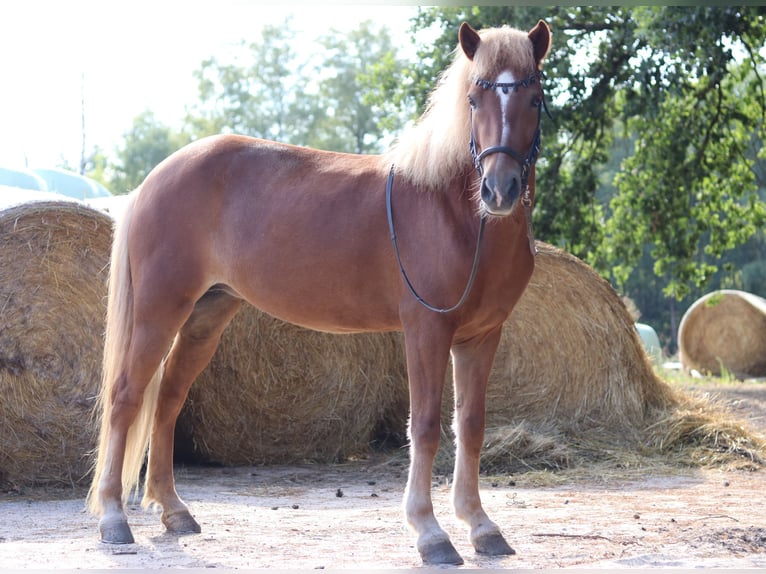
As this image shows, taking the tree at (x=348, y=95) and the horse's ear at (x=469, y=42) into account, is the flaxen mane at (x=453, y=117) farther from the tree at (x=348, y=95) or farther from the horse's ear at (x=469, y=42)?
the tree at (x=348, y=95)

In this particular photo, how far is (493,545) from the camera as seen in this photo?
11.0 ft

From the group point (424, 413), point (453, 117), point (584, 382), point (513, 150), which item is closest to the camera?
point (513, 150)

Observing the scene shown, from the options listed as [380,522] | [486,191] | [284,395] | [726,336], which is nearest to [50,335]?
[284,395]

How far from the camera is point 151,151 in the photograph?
1374 inches

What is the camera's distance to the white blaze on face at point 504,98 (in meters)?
3.11

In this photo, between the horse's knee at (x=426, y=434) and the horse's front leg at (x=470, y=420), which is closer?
the horse's knee at (x=426, y=434)

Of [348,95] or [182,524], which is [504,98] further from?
[348,95]

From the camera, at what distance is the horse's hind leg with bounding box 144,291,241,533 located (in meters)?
4.01

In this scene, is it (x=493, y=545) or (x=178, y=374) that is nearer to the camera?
(x=493, y=545)

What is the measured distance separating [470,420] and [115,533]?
1432mm

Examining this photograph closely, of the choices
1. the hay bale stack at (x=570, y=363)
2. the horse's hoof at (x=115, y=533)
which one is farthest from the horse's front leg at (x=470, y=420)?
the hay bale stack at (x=570, y=363)

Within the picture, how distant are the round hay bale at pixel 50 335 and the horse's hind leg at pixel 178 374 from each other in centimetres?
99

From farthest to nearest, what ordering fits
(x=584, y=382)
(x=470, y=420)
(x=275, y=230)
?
1. (x=584, y=382)
2. (x=275, y=230)
3. (x=470, y=420)

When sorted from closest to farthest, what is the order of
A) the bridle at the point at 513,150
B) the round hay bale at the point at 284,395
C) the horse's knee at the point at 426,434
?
the bridle at the point at 513,150 < the horse's knee at the point at 426,434 < the round hay bale at the point at 284,395
